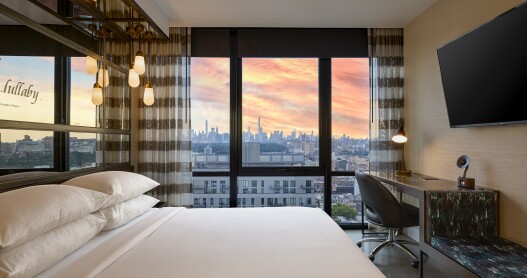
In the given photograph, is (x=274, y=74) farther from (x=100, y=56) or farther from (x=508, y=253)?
(x=508, y=253)

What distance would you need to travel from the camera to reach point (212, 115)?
3947 mm

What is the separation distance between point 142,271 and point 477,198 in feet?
7.82

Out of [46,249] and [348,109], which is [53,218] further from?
[348,109]

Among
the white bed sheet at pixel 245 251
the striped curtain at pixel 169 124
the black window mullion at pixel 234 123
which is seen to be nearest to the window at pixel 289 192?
the black window mullion at pixel 234 123

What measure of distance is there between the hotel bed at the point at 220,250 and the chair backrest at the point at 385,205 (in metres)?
0.89

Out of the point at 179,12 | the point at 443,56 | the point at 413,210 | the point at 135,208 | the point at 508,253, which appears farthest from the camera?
the point at 179,12

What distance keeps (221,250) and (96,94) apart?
5.58 feet

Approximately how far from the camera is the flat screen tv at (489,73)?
6.78 ft

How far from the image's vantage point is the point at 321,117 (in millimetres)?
4000

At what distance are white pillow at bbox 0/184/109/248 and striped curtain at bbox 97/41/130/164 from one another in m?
1.19

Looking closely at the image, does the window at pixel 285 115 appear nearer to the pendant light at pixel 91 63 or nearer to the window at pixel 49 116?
the window at pixel 49 116

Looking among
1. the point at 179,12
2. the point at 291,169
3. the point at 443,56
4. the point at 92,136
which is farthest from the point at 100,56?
the point at 443,56

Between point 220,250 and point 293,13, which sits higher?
point 293,13

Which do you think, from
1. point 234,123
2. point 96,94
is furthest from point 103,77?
point 234,123
